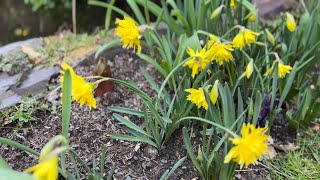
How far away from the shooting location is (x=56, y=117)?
2240mm

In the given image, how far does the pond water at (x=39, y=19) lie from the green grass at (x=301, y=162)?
1990 mm

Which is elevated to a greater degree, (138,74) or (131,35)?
(131,35)

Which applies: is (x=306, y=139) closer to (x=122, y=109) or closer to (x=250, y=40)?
(x=250, y=40)

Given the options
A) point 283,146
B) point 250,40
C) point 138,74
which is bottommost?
point 283,146

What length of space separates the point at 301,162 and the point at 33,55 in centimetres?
157

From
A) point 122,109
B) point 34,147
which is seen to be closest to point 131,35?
point 122,109

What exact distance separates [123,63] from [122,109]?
2.36 ft


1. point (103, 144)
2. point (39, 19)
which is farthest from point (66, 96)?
point (39, 19)

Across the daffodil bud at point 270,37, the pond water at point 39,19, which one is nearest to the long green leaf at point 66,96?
the daffodil bud at point 270,37

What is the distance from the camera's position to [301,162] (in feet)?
7.36

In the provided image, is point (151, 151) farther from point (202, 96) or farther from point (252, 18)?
point (252, 18)

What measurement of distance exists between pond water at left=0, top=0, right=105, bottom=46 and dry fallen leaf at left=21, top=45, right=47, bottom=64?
0.84 m

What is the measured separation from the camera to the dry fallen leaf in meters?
2.67

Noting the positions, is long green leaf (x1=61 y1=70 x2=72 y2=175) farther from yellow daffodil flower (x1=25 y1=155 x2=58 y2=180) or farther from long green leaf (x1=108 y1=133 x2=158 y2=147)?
yellow daffodil flower (x1=25 y1=155 x2=58 y2=180)
